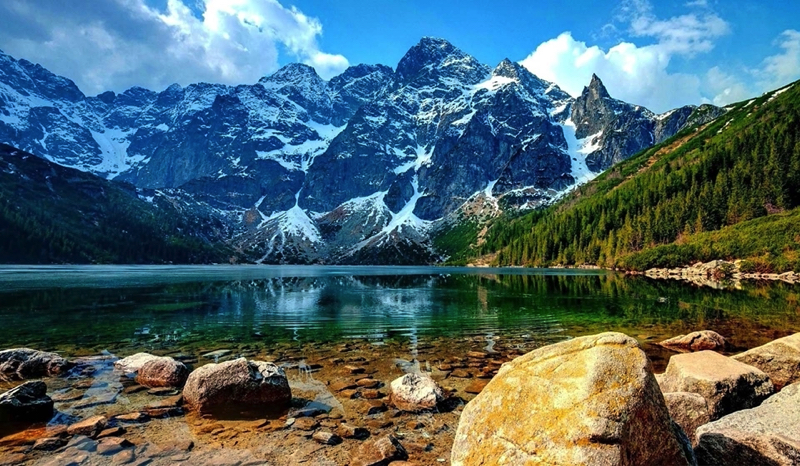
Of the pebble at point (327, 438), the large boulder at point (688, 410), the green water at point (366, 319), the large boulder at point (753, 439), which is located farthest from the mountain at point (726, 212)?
the pebble at point (327, 438)

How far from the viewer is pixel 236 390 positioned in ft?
50.9

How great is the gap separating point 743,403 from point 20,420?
2233 cm

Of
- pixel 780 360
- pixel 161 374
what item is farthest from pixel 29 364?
pixel 780 360

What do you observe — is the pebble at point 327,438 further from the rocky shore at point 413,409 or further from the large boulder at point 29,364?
the large boulder at point 29,364

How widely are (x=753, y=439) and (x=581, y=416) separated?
4.08m

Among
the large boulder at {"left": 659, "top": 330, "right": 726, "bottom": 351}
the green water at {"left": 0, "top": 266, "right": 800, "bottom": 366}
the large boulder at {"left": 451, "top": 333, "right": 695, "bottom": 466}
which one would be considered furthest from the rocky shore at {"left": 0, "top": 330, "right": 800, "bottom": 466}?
the large boulder at {"left": 659, "top": 330, "right": 726, "bottom": 351}

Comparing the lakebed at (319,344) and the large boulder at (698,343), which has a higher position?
A: the large boulder at (698,343)

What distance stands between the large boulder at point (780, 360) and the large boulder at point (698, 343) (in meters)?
8.10

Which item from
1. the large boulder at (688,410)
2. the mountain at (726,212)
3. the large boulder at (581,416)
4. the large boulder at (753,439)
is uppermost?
the mountain at (726,212)

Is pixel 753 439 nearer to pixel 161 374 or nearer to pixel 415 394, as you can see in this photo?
pixel 415 394

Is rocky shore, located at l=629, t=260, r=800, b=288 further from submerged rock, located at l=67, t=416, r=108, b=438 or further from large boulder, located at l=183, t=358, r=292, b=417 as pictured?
submerged rock, located at l=67, t=416, r=108, b=438

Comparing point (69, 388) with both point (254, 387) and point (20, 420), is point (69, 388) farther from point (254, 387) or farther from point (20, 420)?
point (254, 387)

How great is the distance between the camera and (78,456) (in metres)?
11.2

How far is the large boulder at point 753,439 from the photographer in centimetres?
764
